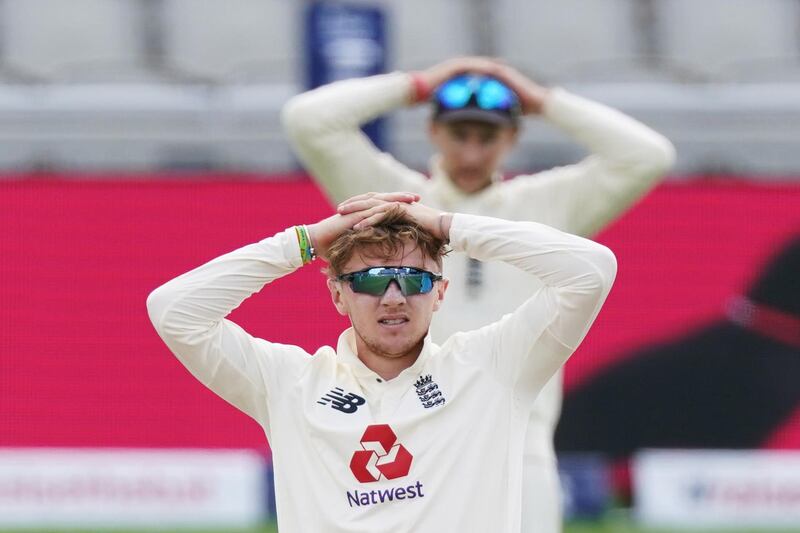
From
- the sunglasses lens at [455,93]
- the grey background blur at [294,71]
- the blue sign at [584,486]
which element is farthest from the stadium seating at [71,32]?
the sunglasses lens at [455,93]

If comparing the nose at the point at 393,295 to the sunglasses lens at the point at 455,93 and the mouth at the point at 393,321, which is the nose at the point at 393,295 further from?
the sunglasses lens at the point at 455,93

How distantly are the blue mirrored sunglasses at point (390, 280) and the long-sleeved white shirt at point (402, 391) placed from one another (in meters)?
0.15

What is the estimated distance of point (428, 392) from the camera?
136 inches

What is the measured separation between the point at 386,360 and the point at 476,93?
4.88 feet

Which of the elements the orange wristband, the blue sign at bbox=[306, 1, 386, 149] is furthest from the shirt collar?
the blue sign at bbox=[306, 1, 386, 149]

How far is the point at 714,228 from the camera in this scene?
380 inches

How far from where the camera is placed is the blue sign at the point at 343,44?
7672 mm

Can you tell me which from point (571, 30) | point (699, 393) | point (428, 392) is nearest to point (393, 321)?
point (428, 392)

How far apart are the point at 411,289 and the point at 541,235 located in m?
0.35

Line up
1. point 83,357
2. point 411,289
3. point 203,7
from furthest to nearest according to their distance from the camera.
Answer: point 203,7
point 83,357
point 411,289

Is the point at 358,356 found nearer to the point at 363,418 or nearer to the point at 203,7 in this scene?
the point at 363,418

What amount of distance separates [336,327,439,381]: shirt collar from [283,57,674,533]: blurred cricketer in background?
125cm

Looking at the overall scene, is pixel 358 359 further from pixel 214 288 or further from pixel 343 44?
pixel 343 44

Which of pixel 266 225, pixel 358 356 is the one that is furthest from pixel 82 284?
pixel 358 356
